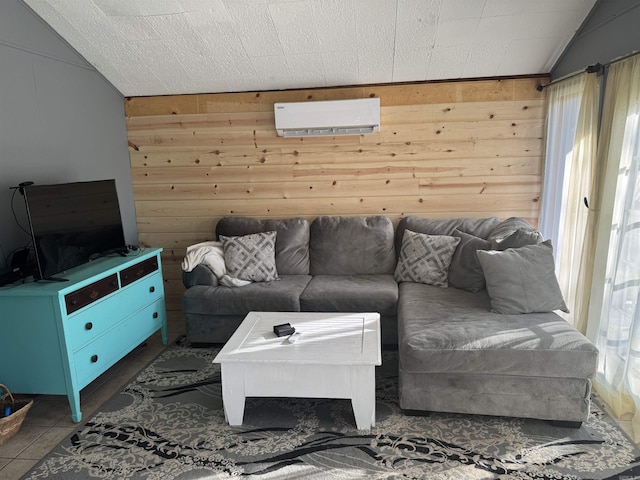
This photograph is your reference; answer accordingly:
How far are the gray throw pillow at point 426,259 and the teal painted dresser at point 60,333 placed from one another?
2.11 metres

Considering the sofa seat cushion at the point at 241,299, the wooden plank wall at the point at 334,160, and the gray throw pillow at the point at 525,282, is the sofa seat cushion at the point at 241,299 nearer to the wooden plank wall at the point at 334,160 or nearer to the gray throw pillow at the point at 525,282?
the wooden plank wall at the point at 334,160

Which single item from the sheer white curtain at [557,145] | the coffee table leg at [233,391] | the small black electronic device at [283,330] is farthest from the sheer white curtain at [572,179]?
the coffee table leg at [233,391]

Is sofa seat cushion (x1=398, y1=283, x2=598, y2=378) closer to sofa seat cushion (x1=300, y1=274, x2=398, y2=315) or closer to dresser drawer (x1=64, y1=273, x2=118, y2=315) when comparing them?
sofa seat cushion (x1=300, y1=274, x2=398, y2=315)

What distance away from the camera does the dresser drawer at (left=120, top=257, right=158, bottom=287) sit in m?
3.01

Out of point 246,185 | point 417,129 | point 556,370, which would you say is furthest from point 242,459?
point 417,129

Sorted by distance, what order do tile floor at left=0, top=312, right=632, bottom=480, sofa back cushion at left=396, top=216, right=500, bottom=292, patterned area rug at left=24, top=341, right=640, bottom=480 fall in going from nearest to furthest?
patterned area rug at left=24, top=341, right=640, bottom=480, tile floor at left=0, top=312, right=632, bottom=480, sofa back cushion at left=396, top=216, right=500, bottom=292

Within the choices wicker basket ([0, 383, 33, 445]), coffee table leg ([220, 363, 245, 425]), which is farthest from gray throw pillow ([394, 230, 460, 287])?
wicker basket ([0, 383, 33, 445])

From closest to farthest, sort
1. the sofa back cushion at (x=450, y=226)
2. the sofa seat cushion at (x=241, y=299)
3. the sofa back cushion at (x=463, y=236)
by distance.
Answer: the sofa back cushion at (x=463, y=236) → the sofa seat cushion at (x=241, y=299) → the sofa back cushion at (x=450, y=226)

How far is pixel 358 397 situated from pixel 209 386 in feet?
3.51

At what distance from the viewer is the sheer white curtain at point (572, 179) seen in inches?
108

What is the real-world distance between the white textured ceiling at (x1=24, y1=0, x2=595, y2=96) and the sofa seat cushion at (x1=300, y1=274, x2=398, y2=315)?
171 cm

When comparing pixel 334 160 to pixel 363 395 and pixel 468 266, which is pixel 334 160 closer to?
pixel 468 266

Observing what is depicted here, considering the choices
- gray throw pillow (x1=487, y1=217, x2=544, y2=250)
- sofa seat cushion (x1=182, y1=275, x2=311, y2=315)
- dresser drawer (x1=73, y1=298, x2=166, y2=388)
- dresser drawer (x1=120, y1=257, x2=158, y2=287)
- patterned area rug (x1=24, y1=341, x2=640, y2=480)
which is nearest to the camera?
patterned area rug (x1=24, y1=341, x2=640, y2=480)

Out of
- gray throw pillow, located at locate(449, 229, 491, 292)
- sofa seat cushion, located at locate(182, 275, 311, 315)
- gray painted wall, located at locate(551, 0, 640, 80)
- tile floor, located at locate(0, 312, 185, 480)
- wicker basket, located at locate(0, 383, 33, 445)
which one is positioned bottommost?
tile floor, located at locate(0, 312, 185, 480)
